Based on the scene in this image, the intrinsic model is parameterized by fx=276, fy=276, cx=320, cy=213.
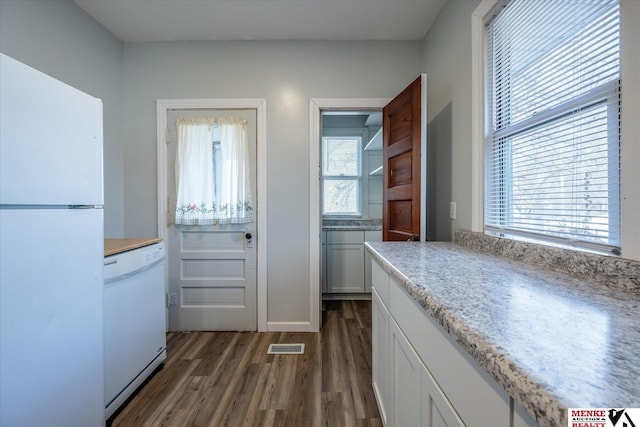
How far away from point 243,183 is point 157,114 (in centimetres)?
103

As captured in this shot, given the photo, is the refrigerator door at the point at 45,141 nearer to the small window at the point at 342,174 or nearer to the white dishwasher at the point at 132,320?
the white dishwasher at the point at 132,320

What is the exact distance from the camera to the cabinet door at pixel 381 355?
1.33 metres

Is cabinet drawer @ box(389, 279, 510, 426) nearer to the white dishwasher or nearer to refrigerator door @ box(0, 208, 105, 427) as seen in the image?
refrigerator door @ box(0, 208, 105, 427)

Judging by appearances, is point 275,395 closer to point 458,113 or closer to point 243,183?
point 243,183

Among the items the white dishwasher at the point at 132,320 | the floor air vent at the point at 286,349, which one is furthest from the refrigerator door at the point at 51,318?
the floor air vent at the point at 286,349

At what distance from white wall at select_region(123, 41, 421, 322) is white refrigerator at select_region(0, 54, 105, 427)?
1417 mm

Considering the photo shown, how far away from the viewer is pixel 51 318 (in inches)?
42.0

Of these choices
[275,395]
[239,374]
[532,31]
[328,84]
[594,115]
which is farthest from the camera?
[328,84]

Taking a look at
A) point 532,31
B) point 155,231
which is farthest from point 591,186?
point 155,231

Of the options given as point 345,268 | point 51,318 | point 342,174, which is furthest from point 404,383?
point 342,174

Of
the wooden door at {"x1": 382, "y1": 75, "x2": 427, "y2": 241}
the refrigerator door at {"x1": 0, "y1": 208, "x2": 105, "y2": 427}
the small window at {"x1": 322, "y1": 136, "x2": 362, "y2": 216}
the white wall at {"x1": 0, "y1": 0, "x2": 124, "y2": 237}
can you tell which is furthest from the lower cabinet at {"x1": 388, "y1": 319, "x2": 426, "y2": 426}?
the small window at {"x1": 322, "y1": 136, "x2": 362, "y2": 216}

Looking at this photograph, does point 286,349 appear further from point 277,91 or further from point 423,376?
point 277,91

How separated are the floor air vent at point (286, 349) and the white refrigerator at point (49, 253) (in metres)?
1.14

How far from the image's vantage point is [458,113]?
1.80m
